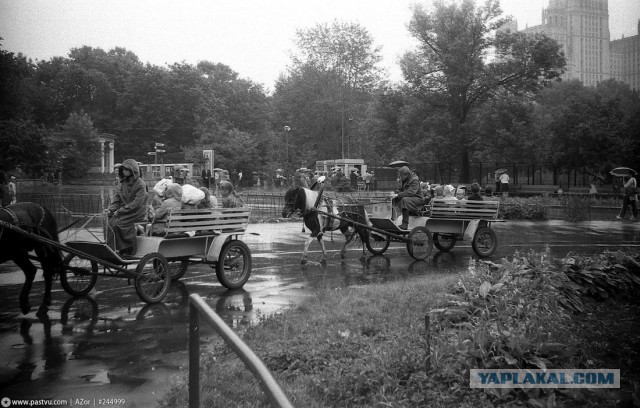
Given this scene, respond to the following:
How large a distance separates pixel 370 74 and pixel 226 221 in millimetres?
53885

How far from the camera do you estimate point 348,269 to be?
492 inches

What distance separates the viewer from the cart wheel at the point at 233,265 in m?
10.0

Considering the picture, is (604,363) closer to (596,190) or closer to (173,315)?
(173,315)

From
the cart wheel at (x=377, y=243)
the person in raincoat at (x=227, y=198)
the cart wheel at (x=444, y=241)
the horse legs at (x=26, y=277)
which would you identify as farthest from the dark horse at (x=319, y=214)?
the horse legs at (x=26, y=277)

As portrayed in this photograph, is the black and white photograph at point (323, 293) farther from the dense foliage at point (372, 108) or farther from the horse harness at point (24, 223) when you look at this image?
the dense foliage at point (372, 108)

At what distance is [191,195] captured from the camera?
10.4m

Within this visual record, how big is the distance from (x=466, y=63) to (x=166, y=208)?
1313 inches

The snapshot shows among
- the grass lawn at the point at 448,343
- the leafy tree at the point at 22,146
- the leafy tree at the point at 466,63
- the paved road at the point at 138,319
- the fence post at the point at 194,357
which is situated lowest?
the paved road at the point at 138,319

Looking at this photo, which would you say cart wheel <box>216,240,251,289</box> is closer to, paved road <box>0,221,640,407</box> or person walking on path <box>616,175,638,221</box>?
paved road <box>0,221,640,407</box>

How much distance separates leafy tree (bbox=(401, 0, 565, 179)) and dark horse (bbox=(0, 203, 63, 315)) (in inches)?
1349

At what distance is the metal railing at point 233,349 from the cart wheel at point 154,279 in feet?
17.9

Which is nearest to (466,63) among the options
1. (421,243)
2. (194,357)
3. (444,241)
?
(444,241)

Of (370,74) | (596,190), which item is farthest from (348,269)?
(370,74)

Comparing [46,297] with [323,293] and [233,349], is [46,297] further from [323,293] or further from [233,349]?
[233,349]
